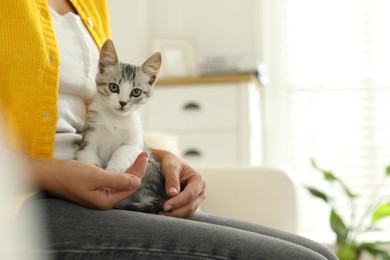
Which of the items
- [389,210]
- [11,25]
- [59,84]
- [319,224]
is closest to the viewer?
[11,25]

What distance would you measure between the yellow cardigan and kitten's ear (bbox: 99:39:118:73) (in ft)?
0.31

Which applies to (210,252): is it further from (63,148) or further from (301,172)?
(301,172)

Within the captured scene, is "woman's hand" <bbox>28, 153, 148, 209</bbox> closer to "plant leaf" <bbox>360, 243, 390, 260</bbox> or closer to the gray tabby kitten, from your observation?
the gray tabby kitten

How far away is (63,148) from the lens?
115cm

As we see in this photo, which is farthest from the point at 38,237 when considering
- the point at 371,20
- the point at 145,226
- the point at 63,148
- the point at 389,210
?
the point at 371,20

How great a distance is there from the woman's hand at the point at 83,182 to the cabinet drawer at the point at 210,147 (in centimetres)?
210

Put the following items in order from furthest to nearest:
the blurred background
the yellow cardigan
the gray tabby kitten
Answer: the blurred background → the gray tabby kitten → the yellow cardigan

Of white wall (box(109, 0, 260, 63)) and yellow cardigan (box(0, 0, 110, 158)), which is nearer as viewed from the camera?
yellow cardigan (box(0, 0, 110, 158))

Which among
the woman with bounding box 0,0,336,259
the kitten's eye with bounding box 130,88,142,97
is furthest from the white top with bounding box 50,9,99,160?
the kitten's eye with bounding box 130,88,142,97

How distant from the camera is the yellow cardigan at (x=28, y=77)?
3.27 feet

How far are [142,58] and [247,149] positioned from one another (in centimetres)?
93

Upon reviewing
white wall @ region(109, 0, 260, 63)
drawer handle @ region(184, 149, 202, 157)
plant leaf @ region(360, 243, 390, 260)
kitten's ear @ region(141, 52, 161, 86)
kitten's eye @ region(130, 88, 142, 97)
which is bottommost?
plant leaf @ region(360, 243, 390, 260)

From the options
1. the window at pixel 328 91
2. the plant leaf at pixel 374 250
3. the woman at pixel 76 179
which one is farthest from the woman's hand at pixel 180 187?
the window at pixel 328 91

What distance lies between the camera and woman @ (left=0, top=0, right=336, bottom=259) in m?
0.87
